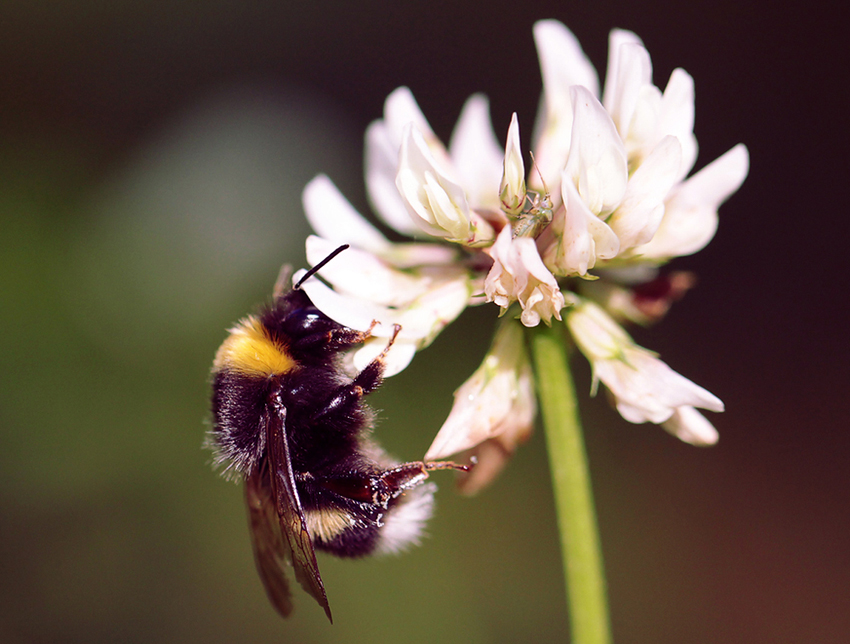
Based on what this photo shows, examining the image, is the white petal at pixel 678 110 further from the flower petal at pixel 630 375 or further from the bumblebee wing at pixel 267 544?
the bumblebee wing at pixel 267 544

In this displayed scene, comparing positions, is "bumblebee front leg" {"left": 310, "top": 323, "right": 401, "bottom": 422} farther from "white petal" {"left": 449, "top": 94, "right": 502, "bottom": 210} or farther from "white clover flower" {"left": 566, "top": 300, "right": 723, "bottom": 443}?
"white petal" {"left": 449, "top": 94, "right": 502, "bottom": 210}

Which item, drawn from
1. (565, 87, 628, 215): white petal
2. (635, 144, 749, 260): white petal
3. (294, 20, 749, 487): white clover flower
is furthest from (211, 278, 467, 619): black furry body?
(635, 144, 749, 260): white petal

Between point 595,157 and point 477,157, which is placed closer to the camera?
point 595,157

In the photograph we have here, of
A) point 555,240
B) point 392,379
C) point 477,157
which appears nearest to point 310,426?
point 555,240

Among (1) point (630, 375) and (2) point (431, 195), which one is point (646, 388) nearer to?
(1) point (630, 375)

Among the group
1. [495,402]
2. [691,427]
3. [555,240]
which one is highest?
[555,240]

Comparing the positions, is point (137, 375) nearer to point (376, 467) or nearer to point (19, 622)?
point (19, 622)

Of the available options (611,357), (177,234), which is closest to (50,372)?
(177,234)
